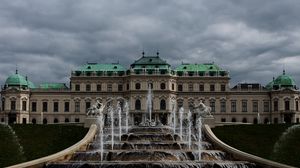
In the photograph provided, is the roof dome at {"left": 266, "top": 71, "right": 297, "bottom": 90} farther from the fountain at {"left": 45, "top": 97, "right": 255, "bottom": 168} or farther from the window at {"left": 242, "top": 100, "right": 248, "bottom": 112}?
the fountain at {"left": 45, "top": 97, "right": 255, "bottom": 168}

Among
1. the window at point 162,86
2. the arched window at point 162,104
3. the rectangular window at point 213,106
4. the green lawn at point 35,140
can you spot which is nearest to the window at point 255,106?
the rectangular window at point 213,106

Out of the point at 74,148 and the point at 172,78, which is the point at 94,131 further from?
the point at 172,78

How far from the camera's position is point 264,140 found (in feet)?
180

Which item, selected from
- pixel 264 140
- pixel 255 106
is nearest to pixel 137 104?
pixel 255 106

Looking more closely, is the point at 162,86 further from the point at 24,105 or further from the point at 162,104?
the point at 24,105

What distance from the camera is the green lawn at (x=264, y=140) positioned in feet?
160

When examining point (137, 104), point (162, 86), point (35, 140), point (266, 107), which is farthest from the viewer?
point (266, 107)

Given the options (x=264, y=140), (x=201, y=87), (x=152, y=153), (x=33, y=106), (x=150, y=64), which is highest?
(x=150, y=64)

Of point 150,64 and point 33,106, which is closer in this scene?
point 150,64

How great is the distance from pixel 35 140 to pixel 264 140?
914 inches

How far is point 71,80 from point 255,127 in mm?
53847

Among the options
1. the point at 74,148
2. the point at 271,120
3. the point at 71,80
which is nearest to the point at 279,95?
the point at 271,120

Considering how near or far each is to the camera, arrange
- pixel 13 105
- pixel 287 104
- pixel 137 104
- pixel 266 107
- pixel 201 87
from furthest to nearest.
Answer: pixel 266 107 → pixel 201 87 → pixel 287 104 → pixel 13 105 → pixel 137 104

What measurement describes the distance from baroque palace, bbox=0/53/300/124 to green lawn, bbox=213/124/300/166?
43605 mm
